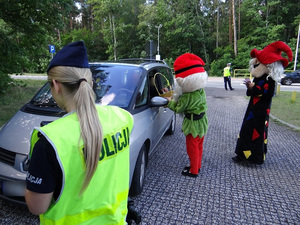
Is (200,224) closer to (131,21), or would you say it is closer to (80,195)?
(80,195)

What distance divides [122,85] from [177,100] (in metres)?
0.88

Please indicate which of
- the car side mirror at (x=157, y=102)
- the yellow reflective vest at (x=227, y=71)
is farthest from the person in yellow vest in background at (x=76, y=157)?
the yellow reflective vest at (x=227, y=71)

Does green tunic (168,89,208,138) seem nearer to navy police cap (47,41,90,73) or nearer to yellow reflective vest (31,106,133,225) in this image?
yellow reflective vest (31,106,133,225)

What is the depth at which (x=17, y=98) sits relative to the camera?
921 cm

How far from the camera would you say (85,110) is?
0.99 metres

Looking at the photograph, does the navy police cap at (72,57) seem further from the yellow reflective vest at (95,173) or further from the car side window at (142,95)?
the car side window at (142,95)

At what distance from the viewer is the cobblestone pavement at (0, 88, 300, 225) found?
2639mm

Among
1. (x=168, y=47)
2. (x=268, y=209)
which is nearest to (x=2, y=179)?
(x=268, y=209)

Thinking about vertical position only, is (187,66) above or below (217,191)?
above

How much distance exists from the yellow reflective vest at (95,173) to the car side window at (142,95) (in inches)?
75.0

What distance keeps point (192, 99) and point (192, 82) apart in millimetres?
262

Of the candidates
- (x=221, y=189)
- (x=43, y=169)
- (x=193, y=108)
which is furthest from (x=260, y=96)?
(x=43, y=169)

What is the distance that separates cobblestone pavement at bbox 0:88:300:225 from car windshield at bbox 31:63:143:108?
131 centimetres

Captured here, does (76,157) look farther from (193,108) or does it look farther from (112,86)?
(193,108)
